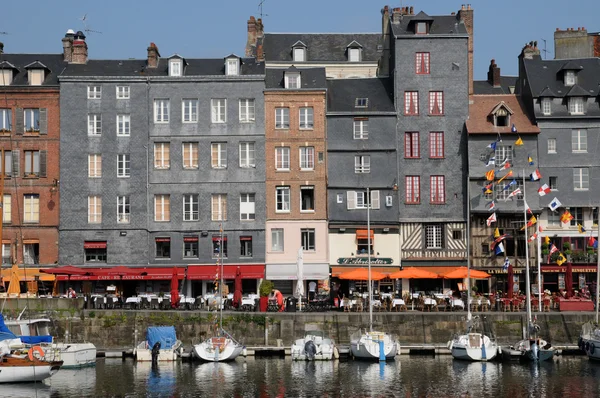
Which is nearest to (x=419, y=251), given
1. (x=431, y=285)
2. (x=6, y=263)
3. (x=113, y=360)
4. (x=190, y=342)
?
(x=431, y=285)

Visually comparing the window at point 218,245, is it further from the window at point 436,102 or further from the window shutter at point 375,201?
the window at point 436,102

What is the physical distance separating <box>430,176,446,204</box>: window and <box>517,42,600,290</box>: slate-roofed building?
629 centimetres

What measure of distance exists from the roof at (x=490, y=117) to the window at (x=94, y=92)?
23.5 meters

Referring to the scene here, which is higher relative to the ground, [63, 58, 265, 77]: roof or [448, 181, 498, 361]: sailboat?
[63, 58, 265, 77]: roof

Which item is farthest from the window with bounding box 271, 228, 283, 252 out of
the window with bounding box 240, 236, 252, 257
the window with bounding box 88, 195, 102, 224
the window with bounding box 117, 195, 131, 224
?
the window with bounding box 88, 195, 102, 224

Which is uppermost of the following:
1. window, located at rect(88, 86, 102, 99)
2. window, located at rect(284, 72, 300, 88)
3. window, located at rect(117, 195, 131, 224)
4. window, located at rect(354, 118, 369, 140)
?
window, located at rect(284, 72, 300, 88)

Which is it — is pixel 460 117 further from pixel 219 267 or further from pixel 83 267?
pixel 83 267

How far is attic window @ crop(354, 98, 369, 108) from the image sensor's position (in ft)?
214

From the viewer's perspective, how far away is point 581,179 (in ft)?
211

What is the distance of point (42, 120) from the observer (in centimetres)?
6288

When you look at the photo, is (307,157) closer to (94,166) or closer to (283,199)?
(283,199)

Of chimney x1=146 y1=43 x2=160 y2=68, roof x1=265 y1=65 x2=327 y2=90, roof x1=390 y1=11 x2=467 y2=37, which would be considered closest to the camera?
roof x1=265 y1=65 x2=327 y2=90

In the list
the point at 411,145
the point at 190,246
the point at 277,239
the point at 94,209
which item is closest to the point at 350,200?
the point at 277,239

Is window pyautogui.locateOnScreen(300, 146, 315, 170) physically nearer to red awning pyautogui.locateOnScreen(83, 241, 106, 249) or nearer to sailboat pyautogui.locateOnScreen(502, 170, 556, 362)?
red awning pyautogui.locateOnScreen(83, 241, 106, 249)
